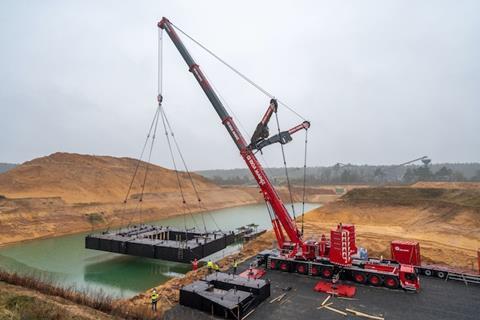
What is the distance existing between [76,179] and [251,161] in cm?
4302

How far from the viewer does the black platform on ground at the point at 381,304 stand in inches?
409

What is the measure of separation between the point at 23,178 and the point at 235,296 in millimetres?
48324

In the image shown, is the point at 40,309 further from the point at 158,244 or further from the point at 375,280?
the point at 375,280

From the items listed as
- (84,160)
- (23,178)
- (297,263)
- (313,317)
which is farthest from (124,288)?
(84,160)

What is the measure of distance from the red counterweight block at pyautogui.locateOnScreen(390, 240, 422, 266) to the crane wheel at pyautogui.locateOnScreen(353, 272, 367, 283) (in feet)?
9.66

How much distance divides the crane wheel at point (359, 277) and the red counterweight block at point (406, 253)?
294 cm

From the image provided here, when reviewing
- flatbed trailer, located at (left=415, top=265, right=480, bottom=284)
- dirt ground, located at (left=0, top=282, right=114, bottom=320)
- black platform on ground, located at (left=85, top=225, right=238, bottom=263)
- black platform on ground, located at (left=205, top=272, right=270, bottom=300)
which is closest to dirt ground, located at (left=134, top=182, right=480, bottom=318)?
black platform on ground, located at (left=85, top=225, right=238, bottom=263)

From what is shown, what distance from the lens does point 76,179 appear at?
50000mm

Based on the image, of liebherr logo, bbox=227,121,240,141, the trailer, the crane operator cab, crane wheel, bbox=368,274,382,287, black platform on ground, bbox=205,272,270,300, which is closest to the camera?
black platform on ground, bbox=205,272,270,300

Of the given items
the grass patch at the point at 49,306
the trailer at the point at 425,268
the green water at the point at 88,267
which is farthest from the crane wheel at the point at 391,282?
the green water at the point at 88,267

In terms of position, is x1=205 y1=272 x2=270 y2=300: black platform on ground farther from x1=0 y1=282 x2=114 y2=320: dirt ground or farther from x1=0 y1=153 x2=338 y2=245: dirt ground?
x1=0 y1=153 x2=338 y2=245: dirt ground

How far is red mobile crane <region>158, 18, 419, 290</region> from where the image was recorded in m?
13.2

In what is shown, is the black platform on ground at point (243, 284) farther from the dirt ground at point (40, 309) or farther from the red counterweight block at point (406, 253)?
the red counterweight block at point (406, 253)

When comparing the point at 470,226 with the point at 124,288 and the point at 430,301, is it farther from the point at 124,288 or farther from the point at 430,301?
the point at 124,288
